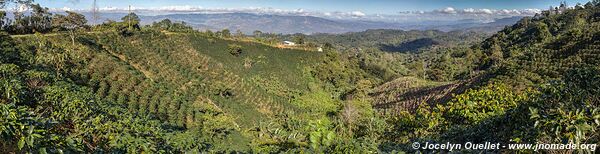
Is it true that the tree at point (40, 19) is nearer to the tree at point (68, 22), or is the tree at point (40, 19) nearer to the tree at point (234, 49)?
the tree at point (68, 22)

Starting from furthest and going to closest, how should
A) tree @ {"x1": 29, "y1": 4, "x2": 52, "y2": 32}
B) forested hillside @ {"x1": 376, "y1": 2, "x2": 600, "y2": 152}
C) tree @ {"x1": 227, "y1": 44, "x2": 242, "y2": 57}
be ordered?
tree @ {"x1": 227, "y1": 44, "x2": 242, "y2": 57} < tree @ {"x1": 29, "y1": 4, "x2": 52, "y2": 32} < forested hillside @ {"x1": 376, "y1": 2, "x2": 600, "y2": 152}

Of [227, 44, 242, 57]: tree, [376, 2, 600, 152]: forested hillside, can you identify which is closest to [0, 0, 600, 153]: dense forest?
[376, 2, 600, 152]: forested hillside

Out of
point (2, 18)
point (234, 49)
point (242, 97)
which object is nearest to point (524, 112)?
point (242, 97)

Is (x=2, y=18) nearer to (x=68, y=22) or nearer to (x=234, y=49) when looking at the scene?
(x=68, y=22)

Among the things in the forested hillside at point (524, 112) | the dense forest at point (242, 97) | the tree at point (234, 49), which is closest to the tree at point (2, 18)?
the dense forest at point (242, 97)

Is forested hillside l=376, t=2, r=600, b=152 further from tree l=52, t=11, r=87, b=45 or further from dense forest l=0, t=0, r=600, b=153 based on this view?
tree l=52, t=11, r=87, b=45

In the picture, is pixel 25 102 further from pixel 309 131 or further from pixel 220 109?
pixel 220 109

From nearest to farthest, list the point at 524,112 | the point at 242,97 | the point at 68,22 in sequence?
the point at 524,112 → the point at 242,97 → the point at 68,22

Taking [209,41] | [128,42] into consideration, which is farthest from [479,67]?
[128,42]
